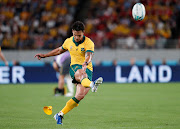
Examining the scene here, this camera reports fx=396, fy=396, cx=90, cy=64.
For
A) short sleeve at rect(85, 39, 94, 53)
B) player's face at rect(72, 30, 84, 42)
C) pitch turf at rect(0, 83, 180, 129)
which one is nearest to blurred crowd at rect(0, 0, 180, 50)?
pitch turf at rect(0, 83, 180, 129)

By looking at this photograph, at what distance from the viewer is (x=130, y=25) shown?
26.4 metres

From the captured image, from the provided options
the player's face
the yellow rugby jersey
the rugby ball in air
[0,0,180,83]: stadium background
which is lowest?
the yellow rugby jersey

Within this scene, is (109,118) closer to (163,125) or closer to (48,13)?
(163,125)

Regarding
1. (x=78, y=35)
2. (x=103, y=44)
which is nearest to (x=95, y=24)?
(x=103, y=44)

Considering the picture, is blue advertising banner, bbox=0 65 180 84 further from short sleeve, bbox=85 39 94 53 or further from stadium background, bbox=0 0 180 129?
short sleeve, bbox=85 39 94 53


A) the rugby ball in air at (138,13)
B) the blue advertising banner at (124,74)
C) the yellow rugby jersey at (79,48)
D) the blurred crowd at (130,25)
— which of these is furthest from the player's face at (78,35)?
the blurred crowd at (130,25)

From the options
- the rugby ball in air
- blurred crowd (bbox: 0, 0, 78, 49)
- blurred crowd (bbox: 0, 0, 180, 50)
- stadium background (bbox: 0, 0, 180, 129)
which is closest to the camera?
the rugby ball in air

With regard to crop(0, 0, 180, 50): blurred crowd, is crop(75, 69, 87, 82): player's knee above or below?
below

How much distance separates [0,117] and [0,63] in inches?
538

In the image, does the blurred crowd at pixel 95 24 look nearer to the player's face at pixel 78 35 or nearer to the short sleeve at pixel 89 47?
the short sleeve at pixel 89 47

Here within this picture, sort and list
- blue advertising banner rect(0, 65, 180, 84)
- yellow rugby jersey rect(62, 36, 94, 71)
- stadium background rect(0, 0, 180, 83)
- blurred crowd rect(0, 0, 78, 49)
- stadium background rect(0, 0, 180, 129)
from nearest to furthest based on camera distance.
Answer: yellow rugby jersey rect(62, 36, 94, 71) → stadium background rect(0, 0, 180, 129) → blue advertising banner rect(0, 65, 180, 84) → stadium background rect(0, 0, 180, 83) → blurred crowd rect(0, 0, 78, 49)

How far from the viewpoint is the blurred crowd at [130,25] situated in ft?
76.3

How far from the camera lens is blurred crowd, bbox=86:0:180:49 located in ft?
76.3

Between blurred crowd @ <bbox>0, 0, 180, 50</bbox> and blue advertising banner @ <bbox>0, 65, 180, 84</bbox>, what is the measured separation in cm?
168
